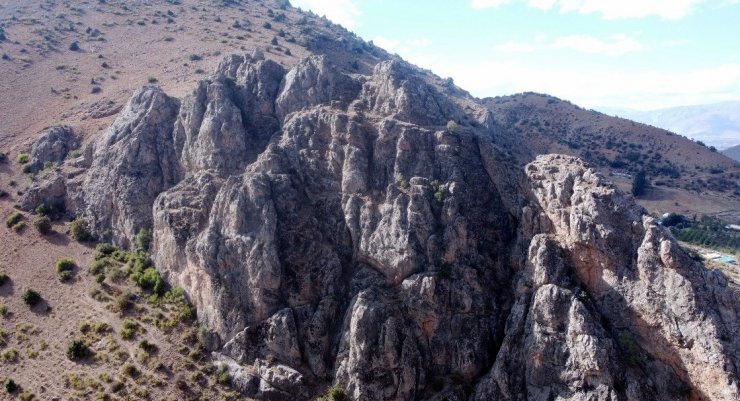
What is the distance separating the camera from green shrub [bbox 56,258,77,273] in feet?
161

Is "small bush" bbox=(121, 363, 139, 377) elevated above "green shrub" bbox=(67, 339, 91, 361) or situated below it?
above

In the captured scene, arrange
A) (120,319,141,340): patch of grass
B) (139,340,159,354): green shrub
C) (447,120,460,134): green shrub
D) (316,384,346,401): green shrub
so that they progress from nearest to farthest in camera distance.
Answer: (316,384,346,401): green shrub, (139,340,159,354): green shrub, (120,319,141,340): patch of grass, (447,120,460,134): green shrub

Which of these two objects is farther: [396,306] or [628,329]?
[396,306]

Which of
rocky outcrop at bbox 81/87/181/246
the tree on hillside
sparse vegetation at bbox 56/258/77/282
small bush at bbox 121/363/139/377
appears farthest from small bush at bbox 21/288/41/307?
the tree on hillside

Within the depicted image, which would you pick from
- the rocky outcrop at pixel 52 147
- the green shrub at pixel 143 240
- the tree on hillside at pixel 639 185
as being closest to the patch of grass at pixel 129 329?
the green shrub at pixel 143 240

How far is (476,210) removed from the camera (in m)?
44.7

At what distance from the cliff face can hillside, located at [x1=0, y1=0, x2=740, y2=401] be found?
174 mm

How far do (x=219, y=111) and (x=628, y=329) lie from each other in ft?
149

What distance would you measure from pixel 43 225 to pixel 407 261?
41.9 meters

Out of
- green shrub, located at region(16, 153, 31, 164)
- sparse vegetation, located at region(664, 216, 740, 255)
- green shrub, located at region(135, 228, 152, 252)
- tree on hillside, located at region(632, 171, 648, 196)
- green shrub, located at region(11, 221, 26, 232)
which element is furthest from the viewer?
tree on hillside, located at region(632, 171, 648, 196)

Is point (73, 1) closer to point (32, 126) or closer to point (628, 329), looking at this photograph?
point (32, 126)

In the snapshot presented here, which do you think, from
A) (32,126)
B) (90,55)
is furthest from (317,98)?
(90,55)

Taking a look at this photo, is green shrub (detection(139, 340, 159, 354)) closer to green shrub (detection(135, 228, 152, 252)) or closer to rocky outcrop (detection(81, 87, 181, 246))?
green shrub (detection(135, 228, 152, 252))

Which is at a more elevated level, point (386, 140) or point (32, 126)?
point (386, 140)
